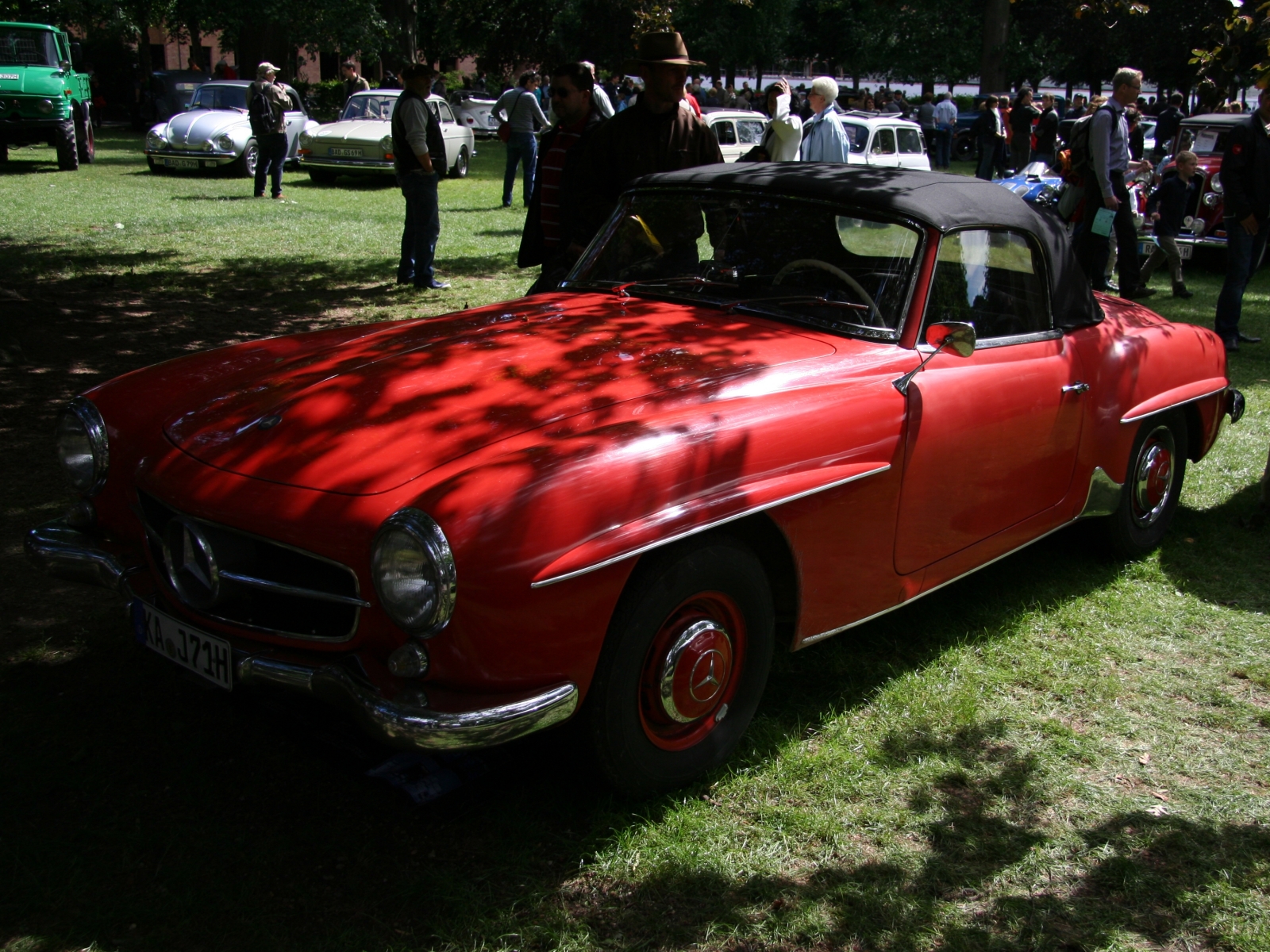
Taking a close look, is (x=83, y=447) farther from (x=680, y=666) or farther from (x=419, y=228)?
(x=419, y=228)

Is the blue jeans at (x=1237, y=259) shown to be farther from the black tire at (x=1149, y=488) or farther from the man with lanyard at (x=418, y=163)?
the man with lanyard at (x=418, y=163)

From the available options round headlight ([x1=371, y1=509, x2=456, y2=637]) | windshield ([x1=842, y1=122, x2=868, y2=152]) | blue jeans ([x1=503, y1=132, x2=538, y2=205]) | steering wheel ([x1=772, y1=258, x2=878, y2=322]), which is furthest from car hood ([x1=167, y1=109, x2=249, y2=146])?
round headlight ([x1=371, y1=509, x2=456, y2=637])

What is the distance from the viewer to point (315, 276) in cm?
1016

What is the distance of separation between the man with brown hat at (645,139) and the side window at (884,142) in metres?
12.7

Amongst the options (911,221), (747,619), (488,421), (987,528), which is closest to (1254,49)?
(911,221)

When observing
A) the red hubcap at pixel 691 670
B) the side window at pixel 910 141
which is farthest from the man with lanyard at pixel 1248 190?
the side window at pixel 910 141

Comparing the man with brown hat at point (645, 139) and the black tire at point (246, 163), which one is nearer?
the man with brown hat at point (645, 139)

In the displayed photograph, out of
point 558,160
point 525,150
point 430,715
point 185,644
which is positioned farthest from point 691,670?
point 525,150

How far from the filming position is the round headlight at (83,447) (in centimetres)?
326

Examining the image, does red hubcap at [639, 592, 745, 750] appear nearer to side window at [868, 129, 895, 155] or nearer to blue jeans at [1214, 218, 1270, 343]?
blue jeans at [1214, 218, 1270, 343]

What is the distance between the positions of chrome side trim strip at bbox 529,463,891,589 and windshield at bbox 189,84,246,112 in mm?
18228

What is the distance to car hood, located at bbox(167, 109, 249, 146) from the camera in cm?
1727

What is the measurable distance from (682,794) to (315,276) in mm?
8252

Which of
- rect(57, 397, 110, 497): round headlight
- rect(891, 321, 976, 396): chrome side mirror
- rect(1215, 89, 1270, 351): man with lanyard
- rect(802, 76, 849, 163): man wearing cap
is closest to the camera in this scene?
rect(57, 397, 110, 497): round headlight
